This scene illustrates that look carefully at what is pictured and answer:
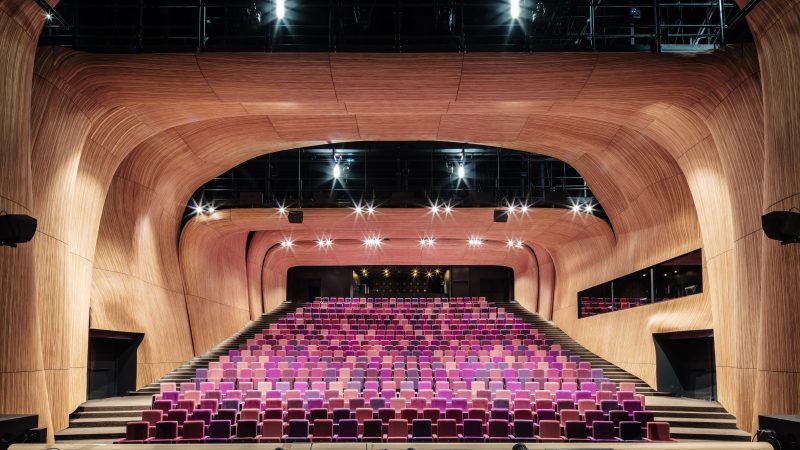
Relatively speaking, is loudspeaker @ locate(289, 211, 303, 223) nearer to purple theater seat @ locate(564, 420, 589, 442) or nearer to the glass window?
the glass window

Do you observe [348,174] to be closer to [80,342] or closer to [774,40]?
[80,342]

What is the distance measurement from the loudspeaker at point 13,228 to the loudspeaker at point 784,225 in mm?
7378

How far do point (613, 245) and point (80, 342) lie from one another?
12.8 m

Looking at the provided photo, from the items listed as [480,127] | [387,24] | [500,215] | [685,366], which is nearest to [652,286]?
[685,366]

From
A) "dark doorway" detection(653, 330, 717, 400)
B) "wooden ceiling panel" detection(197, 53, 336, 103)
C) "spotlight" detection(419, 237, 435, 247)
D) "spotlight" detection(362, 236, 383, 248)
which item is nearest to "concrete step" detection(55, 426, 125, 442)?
"wooden ceiling panel" detection(197, 53, 336, 103)

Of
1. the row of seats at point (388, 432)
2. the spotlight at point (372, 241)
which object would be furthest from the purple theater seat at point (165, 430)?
the spotlight at point (372, 241)

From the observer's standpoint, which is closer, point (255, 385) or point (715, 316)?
point (715, 316)

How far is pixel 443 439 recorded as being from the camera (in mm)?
9625

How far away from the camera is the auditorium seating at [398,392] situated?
969 cm

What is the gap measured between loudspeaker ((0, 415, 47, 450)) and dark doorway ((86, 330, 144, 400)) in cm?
883

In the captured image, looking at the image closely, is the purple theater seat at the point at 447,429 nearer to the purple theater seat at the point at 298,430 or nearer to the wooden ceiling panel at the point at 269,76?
the purple theater seat at the point at 298,430

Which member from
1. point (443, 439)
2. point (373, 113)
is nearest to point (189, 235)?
point (373, 113)

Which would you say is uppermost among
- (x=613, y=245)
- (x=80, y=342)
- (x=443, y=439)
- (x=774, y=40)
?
(x=774, y=40)

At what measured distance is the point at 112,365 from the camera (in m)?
14.6
